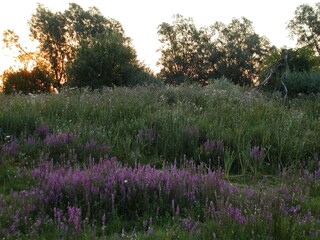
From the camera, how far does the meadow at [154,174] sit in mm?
3492

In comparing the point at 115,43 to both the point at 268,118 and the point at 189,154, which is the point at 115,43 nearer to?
the point at 268,118

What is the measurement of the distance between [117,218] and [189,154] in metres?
3.34

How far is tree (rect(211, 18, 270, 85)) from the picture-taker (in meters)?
50.1

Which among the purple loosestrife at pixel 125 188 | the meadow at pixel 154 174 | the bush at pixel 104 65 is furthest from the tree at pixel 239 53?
the purple loosestrife at pixel 125 188

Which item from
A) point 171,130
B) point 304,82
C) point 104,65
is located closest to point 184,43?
point 104,65

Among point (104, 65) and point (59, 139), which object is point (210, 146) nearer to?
point (59, 139)

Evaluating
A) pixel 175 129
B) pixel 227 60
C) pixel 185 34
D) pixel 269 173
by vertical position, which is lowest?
pixel 269 173

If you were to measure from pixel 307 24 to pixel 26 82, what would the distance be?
36179 mm

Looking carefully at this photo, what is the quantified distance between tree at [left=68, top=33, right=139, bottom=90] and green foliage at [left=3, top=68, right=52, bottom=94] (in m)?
3.01

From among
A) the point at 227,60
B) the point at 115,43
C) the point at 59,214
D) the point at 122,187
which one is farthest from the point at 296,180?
the point at 227,60

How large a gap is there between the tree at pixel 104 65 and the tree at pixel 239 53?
2429cm

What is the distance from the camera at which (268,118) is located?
9234 millimetres

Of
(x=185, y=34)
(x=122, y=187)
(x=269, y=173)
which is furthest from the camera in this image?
(x=185, y=34)

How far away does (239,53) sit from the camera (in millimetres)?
50312
